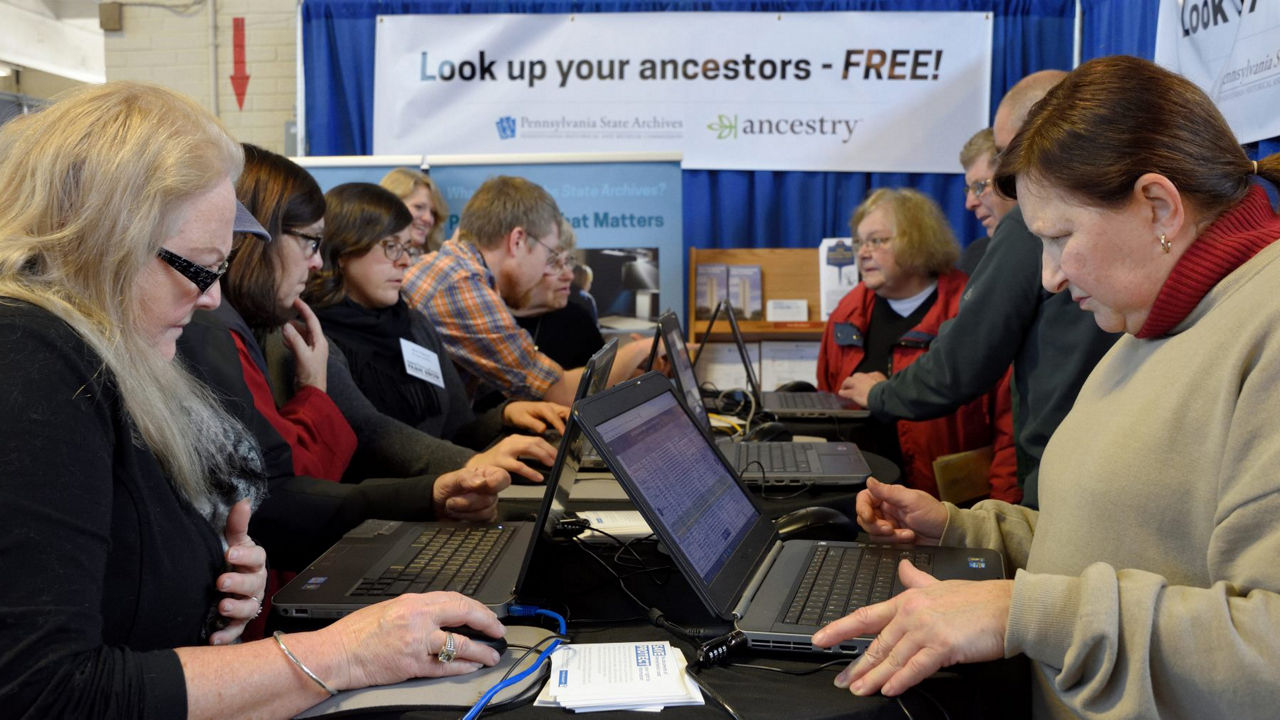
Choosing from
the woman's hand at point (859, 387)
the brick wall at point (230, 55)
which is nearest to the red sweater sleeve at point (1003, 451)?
the woman's hand at point (859, 387)

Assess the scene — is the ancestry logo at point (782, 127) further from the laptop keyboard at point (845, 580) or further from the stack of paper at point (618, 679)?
the stack of paper at point (618, 679)

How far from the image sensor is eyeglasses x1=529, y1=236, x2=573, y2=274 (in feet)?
11.9

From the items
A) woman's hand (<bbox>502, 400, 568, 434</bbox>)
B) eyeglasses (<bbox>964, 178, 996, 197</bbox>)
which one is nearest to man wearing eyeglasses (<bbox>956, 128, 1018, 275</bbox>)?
eyeglasses (<bbox>964, 178, 996, 197</bbox>)

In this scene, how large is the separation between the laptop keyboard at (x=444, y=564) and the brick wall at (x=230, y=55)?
520 cm

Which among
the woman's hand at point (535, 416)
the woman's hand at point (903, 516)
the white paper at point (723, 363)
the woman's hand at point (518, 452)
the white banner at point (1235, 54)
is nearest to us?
the woman's hand at point (903, 516)

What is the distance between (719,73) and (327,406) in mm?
4031

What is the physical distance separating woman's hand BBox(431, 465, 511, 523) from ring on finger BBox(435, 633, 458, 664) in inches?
23.1

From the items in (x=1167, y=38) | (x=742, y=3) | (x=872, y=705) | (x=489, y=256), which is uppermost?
(x=742, y=3)

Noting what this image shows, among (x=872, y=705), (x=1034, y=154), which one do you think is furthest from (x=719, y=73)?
(x=872, y=705)

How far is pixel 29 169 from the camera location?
3.34 ft

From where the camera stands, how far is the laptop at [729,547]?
1147 millimetres

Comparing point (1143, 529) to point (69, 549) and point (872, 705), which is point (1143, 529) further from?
point (69, 549)

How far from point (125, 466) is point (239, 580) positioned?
22 cm

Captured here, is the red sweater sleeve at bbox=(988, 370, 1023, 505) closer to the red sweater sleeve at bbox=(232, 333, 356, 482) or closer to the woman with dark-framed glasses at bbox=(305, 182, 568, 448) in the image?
the woman with dark-framed glasses at bbox=(305, 182, 568, 448)
